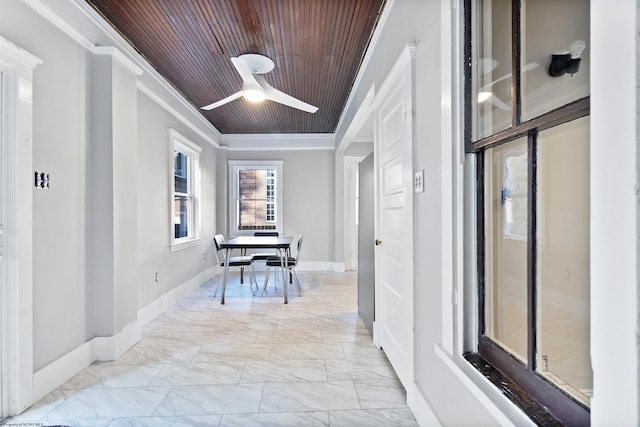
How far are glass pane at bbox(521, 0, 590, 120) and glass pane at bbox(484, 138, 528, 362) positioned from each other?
0.15 meters

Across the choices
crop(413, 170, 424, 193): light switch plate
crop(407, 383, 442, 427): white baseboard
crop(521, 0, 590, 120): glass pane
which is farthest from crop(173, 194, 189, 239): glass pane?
crop(521, 0, 590, 120): glass pane

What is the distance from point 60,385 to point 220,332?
1279 mm

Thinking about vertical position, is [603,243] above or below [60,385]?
above

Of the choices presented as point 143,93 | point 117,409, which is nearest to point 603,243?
point 117,409

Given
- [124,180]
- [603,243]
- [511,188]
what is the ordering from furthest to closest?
[124,180] < [511,188] < [603,243]

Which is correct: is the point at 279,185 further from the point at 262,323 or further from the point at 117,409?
the point at 117,409

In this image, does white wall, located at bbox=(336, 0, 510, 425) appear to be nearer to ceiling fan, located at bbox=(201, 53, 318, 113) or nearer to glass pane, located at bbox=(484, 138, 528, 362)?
glass pane, located at bbox=(484, 138, 528, 362)

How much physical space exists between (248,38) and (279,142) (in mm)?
3750

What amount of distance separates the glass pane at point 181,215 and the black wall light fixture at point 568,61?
14.6 ft

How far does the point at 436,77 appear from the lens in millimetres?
1655

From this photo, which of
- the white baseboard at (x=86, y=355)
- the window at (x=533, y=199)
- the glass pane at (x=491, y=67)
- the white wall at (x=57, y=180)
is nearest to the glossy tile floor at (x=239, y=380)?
the white baseboard at (x=86, y=355)

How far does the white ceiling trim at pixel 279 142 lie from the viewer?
260 inches

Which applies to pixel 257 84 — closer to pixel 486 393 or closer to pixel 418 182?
pixel 418 182

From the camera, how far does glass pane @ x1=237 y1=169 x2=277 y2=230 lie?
6.80 meters
